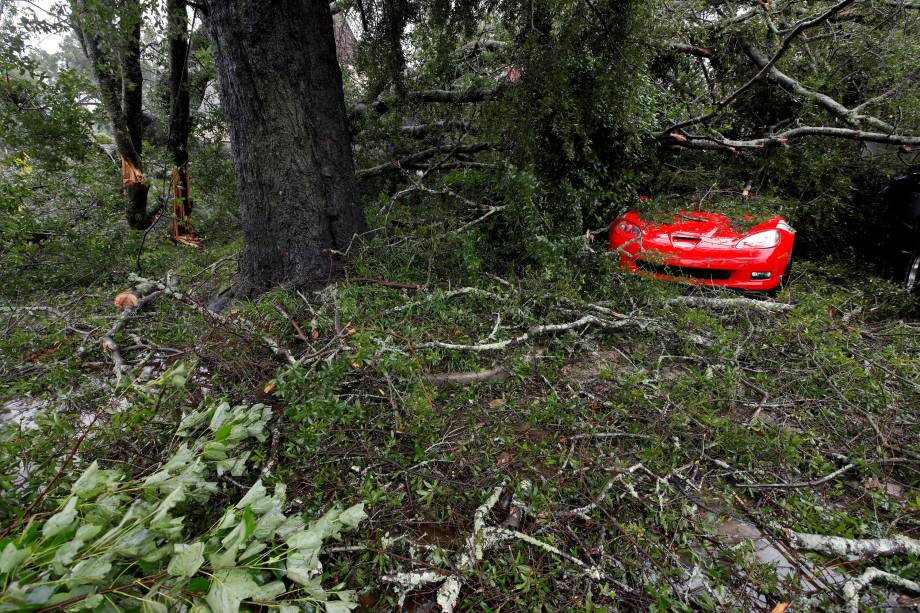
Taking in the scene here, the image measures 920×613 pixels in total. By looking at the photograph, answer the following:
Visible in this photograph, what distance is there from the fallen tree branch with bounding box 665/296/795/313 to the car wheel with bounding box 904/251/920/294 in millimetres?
1536

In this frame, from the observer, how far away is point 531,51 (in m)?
3.90

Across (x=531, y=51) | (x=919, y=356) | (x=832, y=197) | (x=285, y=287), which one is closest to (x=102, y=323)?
(x=285, y=287)

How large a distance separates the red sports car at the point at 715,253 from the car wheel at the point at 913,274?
3.76ft

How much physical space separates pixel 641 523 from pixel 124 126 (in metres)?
8.09

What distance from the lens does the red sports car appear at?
3973mm

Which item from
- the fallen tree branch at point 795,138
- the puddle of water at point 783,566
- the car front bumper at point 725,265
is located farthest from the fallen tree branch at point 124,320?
the fallen tree branch at point 795,138

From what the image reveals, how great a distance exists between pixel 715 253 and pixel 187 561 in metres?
4.41

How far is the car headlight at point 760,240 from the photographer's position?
398cm

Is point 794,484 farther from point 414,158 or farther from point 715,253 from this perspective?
point 414,158

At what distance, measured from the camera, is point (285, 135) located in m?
3.58

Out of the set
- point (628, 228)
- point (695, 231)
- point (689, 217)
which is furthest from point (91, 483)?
point (689, 217)

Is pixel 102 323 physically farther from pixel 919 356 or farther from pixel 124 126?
pixel 919 356

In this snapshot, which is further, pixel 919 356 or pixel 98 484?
pixel 919 356

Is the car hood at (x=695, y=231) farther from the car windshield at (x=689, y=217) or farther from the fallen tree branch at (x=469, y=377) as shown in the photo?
the fallen tree branch at (x=469, y=377)
